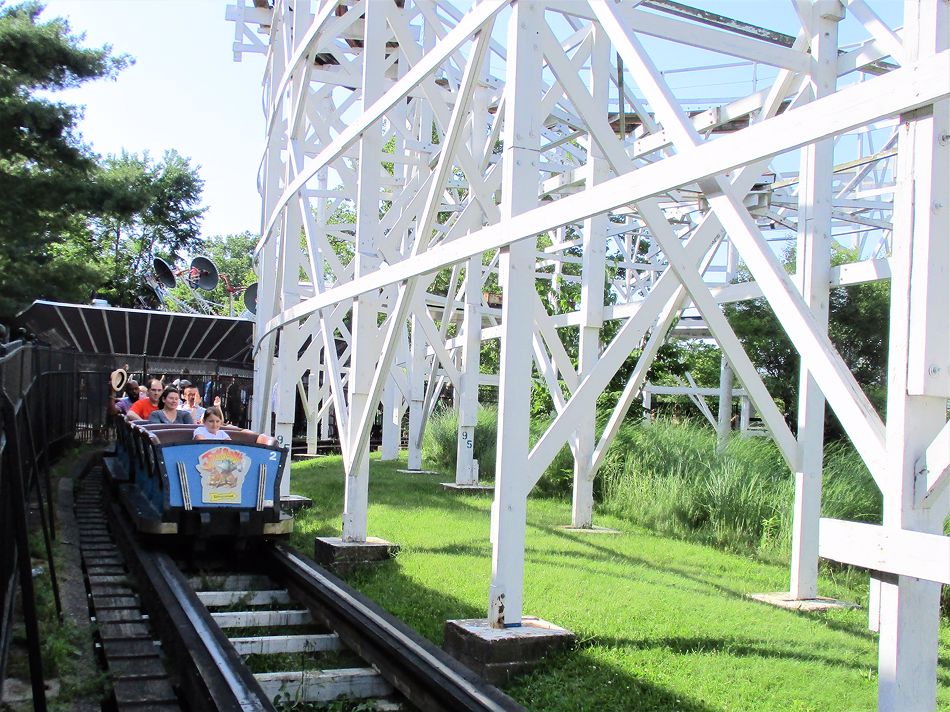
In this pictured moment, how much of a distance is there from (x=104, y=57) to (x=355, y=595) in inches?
600

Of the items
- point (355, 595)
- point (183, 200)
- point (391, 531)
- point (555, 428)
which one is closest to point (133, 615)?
point (355, 595)

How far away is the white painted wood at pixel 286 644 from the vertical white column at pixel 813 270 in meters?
3.69

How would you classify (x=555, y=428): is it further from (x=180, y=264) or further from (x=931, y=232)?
(x=180, y=264)

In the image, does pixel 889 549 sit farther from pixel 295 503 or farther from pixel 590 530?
pixel 295 503

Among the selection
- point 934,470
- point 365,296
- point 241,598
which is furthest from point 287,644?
point 934,470

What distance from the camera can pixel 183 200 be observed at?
Answer: 68875 mm

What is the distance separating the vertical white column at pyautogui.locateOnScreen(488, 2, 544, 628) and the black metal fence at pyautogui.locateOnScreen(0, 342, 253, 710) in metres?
2.88

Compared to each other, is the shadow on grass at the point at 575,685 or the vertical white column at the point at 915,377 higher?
the vertical white column at the point at 915,377

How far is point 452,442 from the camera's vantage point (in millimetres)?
20391

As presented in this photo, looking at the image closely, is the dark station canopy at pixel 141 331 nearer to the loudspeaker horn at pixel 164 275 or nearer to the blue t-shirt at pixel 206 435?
the loudspeaker horn at pixel 164 275

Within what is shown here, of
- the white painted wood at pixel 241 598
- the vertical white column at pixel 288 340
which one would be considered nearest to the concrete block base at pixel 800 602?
the white painted wood at pixel 241 598

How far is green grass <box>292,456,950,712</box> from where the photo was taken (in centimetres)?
568

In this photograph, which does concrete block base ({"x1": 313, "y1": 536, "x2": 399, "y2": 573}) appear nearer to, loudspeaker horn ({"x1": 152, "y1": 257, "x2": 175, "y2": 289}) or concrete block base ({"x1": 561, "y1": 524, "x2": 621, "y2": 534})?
concrete block base ({"x1": 561, "y1": 524, "x2": 621, "y2": 534})

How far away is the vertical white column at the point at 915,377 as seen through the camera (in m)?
3.38
